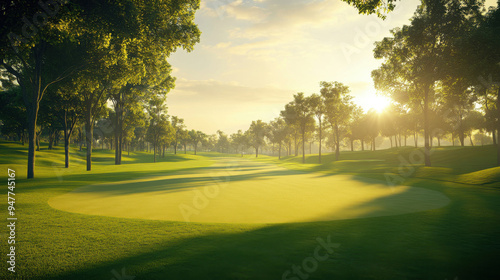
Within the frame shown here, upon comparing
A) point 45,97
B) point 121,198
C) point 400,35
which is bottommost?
point 121,198

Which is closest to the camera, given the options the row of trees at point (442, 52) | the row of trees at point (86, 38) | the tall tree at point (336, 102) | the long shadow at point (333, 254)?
the long shadow at point (333, 254)

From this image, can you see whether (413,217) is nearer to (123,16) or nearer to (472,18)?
(123,16)

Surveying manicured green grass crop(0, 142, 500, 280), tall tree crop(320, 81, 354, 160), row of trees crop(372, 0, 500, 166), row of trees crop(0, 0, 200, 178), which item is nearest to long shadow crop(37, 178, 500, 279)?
manicured green grass crop(0, 142, 500, 280)

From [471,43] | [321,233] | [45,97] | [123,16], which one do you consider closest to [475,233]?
[321,233]

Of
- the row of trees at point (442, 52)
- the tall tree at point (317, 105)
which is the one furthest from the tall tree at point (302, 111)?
the row of trees at point (442, 52)

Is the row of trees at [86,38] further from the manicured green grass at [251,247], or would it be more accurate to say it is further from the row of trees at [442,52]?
the row of trees at [442,52]

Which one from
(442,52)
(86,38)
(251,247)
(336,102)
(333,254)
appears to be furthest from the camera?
(336,102)

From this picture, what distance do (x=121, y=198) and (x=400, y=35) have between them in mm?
36540

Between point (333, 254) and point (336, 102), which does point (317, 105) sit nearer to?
point (336, 102)

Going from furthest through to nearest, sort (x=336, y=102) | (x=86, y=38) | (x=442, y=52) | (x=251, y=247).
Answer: (x=336, y=102), (x=442, y=52), (x=86, y=38), (x=251, y=247)

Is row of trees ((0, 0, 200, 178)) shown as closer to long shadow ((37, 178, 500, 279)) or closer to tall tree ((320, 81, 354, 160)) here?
long shadow ((37, 178, 500, 279))

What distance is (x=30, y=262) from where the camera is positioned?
523 centimetres

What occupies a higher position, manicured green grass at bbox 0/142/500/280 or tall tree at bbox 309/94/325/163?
tall tree at bbox 309/94/325/163

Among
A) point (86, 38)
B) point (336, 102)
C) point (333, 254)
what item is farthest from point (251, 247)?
point (336, 102)
